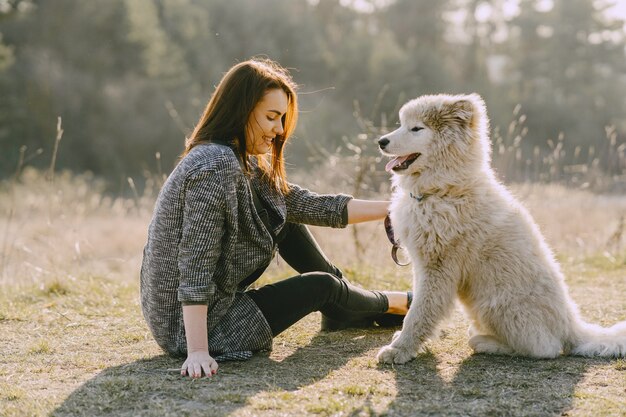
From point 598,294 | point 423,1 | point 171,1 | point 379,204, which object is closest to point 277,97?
point 379,204

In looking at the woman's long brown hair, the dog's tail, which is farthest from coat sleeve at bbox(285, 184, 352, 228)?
the dog's tail

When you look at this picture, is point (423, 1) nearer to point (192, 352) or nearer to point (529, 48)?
point (529, 48)

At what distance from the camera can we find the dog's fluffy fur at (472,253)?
115 inches

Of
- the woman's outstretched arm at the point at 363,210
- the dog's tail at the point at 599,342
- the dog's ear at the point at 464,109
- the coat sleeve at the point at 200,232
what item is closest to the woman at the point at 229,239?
the coat sleeve at the point at 200,232

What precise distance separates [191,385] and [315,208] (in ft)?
3.92

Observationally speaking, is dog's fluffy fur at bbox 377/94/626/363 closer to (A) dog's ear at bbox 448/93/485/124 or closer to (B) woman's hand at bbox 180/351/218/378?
(A) dog's ear at bbox 448/93/485/124

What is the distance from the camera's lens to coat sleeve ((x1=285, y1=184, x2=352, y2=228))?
340 centimetres

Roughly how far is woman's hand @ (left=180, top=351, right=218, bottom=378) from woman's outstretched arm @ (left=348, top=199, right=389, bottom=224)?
1.15 m

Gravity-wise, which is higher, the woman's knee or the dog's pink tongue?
the dog's pink tongue

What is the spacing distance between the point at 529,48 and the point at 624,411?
25577 mm

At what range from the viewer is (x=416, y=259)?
309cm

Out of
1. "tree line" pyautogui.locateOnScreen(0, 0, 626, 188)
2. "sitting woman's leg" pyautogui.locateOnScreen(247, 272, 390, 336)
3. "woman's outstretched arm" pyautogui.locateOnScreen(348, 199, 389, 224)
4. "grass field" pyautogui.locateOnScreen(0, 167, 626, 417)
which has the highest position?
"tree line" pyautogui.locateOnScreen(0, 0, 626, 188)

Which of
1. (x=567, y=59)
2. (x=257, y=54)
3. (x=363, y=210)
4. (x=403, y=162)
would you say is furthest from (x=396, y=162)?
(x=567, y=59)

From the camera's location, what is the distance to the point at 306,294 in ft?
10.1
